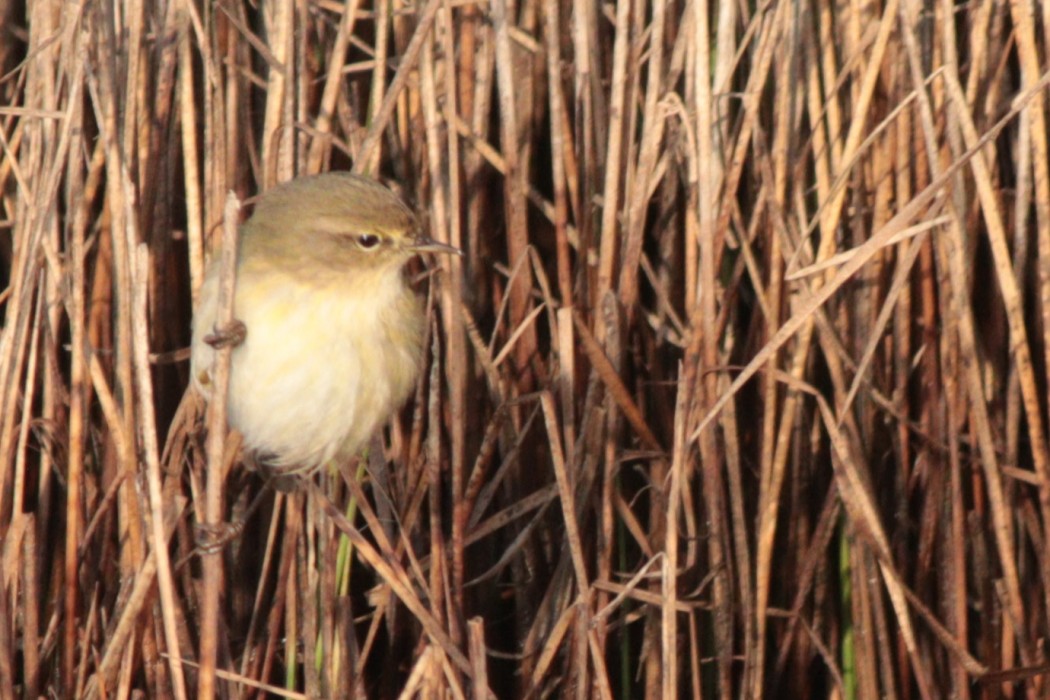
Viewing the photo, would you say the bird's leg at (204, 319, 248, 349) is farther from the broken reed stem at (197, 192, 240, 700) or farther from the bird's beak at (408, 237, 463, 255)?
the bird's beak at (408, 237, 463, 255)

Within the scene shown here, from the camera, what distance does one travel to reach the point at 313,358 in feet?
8.49

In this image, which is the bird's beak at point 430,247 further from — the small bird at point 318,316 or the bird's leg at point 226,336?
the bird's leg at point 226,336

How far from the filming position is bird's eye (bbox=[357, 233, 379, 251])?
102 inches

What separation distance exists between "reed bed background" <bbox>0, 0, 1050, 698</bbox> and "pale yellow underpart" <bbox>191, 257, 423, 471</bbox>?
115 mm

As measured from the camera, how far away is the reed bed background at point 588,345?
8.84 feet

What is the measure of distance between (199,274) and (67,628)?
785 millimetres

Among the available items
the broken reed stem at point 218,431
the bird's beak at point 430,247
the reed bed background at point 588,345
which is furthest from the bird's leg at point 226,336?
the bird's beak at point 430,247

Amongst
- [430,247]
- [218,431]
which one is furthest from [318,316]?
[218,431]

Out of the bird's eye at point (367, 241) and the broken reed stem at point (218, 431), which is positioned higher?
the bird's eye at point (367, 241)

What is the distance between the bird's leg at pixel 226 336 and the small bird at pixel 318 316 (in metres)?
0.05

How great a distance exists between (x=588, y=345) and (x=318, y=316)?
20.4 inches

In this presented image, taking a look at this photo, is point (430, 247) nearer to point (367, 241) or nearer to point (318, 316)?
point (367, 241)

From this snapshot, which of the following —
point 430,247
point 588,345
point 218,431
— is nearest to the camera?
point 218,431

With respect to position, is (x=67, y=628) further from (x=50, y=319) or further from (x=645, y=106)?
(x=645, y=106)
